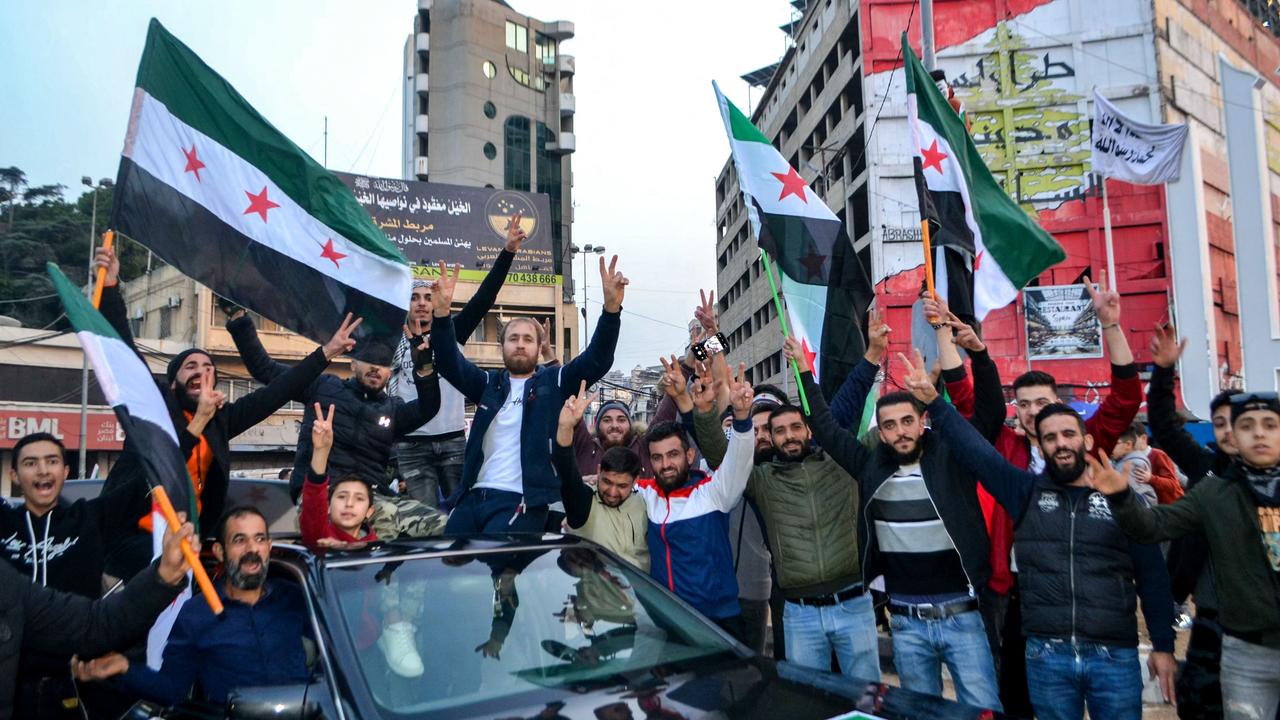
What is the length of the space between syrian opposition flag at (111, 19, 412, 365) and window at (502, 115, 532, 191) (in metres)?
47.1

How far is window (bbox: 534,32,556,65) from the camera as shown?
5466cm

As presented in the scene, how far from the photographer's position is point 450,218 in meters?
39.3

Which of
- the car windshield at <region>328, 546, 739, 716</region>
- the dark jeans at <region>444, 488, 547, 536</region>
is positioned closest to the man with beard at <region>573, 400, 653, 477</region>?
the dark jeans at <region>444, 488, 547, 536</region>

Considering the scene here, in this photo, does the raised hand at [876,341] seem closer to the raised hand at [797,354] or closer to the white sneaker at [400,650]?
the raised hand at [797,354]

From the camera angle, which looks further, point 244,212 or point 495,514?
point 244,212

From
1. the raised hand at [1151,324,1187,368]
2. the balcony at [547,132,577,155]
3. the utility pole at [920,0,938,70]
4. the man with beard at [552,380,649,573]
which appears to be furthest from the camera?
the balcony at [547,132,577,155]

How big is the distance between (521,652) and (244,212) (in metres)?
3.16

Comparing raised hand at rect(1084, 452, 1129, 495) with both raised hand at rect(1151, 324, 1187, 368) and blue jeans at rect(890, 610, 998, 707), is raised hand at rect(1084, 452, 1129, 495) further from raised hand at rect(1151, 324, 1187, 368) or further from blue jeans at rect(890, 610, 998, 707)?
raised hand at rect(1151, 324, 1187, 368)

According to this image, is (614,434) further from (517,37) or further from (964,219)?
(517,37)

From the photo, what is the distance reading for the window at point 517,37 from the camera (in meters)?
53.0

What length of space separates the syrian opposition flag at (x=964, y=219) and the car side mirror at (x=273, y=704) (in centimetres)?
438

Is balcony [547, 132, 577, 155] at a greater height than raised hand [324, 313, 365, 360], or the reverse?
balcony [547, 132, 577, 155]

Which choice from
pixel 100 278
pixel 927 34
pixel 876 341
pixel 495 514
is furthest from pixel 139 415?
pixel 927 34

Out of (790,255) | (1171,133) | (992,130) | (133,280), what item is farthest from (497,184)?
(790,255)
